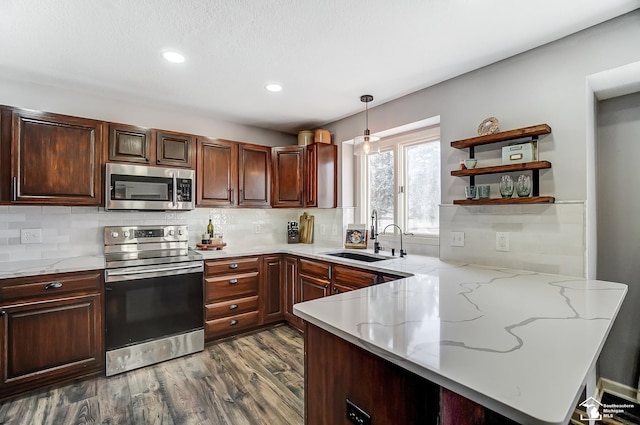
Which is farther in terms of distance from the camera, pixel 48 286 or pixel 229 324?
pixel 229 324

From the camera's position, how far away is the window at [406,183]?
293 centimetres

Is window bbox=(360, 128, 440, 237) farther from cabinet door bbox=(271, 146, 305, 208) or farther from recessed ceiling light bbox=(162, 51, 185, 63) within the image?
recessed ceiling light bbox=(162, 51, 185, 63)

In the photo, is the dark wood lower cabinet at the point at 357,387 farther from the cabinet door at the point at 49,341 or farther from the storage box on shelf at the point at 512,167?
the cabinet door at the point at 49,341

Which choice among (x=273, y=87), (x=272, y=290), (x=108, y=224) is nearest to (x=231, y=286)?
(x=272, y=290)

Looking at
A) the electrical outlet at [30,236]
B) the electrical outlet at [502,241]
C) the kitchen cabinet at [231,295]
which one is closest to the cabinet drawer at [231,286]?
the kitchen cabinet at [231,295]

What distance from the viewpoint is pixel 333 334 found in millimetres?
1111

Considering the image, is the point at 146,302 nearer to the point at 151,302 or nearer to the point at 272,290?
the point at 151,302

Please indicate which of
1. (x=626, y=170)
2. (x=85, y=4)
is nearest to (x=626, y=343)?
(x=626, y=170)

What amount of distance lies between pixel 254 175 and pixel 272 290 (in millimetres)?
1317

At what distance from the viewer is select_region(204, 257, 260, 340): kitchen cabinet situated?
9.59 feet

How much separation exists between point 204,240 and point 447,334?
293 centimetres

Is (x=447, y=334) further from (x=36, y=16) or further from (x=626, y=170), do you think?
(x=36, y=16)

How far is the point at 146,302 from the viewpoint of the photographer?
255 cm

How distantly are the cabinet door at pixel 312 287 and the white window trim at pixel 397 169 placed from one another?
88cm
